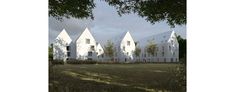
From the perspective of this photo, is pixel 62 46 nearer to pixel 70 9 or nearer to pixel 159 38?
pixel 70 9

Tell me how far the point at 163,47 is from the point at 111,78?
0.47 m

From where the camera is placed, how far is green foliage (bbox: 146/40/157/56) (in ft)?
8.28

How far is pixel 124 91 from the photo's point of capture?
262 cm

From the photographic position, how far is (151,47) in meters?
2.56

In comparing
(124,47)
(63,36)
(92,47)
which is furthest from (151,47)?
(63,36)

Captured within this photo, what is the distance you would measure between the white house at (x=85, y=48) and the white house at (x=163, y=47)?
32cm

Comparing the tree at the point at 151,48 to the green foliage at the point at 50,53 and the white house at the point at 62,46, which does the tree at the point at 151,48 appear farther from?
the green foliage at the point at 50,53

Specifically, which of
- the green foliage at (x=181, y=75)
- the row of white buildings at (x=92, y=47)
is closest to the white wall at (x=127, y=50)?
the row of white buildings at (x=92, y=47)

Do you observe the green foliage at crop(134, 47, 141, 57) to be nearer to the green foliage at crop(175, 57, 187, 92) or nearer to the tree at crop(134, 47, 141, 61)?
the tree at crop(134, 47, 141, 61)

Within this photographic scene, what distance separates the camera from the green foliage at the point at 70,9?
2512 mm
